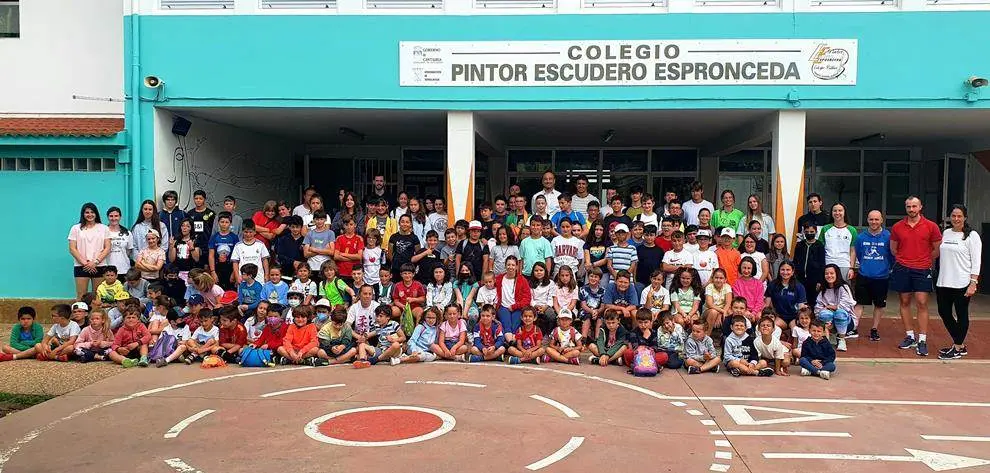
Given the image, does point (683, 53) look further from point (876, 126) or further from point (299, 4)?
point (299, 4)

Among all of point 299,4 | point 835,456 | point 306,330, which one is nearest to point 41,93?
point 299,4

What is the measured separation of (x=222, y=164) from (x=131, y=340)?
15.9 feet

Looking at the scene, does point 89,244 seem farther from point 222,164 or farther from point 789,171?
point 789,171

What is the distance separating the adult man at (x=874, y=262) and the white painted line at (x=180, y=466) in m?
7.97

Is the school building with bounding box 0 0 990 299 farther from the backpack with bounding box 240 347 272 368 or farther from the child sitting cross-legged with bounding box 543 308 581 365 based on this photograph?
the backpack with bounding box 240 347 272 368

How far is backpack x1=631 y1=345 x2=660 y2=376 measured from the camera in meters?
7.70

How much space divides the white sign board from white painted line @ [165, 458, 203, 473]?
682 centimetres

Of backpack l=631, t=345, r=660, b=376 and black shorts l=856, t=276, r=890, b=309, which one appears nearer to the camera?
backpack l=631, t=345, r=660, b=376

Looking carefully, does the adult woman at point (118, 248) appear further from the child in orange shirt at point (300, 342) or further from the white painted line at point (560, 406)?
the white painted line at point (560, 406)

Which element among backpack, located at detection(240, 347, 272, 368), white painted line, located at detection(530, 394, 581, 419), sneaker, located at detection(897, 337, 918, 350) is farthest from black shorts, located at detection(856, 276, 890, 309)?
backpack, located at detection(240, 347, 272, 368)

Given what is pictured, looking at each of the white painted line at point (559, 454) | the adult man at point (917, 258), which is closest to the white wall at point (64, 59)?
the white painted line at point (559, 454)

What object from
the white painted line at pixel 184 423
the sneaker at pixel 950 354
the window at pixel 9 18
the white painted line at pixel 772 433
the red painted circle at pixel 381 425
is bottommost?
the white painted line at pixel 184 423

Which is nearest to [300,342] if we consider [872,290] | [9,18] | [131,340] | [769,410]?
[131,340]

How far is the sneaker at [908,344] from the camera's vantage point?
903 centimetres
